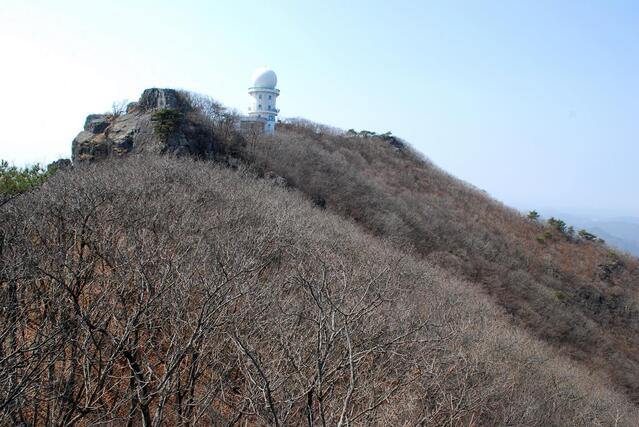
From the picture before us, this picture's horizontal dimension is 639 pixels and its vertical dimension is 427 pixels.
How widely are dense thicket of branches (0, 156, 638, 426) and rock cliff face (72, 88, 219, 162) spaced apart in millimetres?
4965

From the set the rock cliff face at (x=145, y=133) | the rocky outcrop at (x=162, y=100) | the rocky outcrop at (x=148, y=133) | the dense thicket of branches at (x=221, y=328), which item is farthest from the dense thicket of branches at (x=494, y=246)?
the dense thicket of branches at (x=221, y=328)

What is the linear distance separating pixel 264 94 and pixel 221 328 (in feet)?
123

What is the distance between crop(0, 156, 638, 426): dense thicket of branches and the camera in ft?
19.2

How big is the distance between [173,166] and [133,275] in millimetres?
13845

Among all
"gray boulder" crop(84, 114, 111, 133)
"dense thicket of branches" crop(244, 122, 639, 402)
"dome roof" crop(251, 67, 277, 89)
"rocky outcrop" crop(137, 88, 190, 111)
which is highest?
"dome roof" crop(251, 67, 277, 89)

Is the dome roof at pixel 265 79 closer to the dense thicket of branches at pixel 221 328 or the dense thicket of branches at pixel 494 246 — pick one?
the dense thicket of branches at pixel 494 246

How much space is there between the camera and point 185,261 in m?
9.47

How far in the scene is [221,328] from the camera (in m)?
7.69

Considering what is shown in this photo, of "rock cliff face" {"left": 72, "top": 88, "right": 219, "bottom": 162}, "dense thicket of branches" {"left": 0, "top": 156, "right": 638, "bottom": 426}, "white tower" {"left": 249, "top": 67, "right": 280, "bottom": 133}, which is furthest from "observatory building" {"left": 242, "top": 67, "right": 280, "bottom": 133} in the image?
"dense thicket of branches" {"left": 0, "top": 156, "right": 638, "bottom": 426}

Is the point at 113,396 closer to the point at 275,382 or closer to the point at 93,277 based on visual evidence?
the point at 93,277

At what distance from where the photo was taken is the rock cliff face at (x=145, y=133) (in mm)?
25984

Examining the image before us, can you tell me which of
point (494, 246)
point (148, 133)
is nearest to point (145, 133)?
point (148, 133)

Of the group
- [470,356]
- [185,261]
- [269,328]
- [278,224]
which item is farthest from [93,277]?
[470,356]

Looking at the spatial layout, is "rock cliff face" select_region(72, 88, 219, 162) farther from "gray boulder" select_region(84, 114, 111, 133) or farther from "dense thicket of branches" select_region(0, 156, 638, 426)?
"dense thicket of branches" select_region(0, 156, 638, 426)
